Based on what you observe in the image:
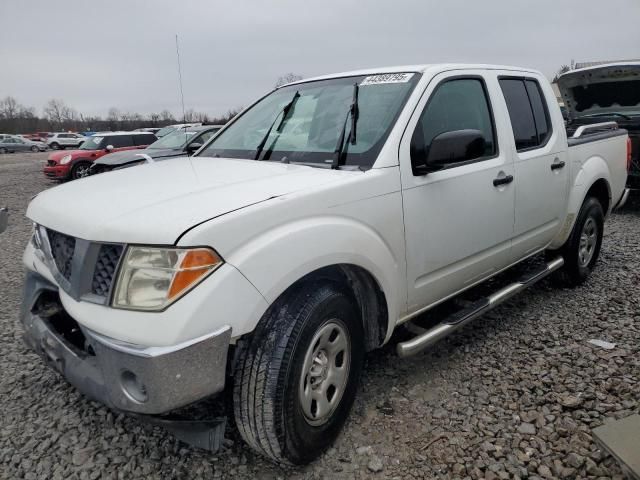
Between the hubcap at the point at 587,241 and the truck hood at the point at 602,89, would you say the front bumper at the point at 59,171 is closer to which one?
the truck hood at the point at 602,89

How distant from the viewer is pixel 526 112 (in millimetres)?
3521

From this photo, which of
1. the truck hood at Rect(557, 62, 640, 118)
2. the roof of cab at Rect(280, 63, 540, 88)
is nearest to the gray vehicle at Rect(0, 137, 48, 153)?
the truck hood at Rect(557, 62, 640, 118)

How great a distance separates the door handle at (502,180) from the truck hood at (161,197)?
1.19 metres

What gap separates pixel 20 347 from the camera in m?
3.37

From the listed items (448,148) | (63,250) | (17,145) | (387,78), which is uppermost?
(17,145)

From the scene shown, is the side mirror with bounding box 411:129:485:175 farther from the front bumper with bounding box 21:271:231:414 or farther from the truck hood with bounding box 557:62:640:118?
the truck hood with bounding box 557:62:640:118

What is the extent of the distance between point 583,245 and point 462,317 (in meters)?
2.20

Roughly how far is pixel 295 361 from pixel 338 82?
1.89m

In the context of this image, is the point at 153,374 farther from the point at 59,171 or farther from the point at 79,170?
the point at 79,170

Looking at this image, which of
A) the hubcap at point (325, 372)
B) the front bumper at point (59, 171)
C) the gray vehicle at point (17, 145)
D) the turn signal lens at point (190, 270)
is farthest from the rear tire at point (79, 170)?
the gray vehicle at point (17, 145)

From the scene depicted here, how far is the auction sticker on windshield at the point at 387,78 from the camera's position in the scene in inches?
107

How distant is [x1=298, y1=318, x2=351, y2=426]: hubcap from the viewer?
2049mm

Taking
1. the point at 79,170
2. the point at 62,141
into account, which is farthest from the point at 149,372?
the point at 62,141

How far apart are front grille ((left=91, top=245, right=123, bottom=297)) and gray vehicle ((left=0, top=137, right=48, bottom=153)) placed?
44.4m
